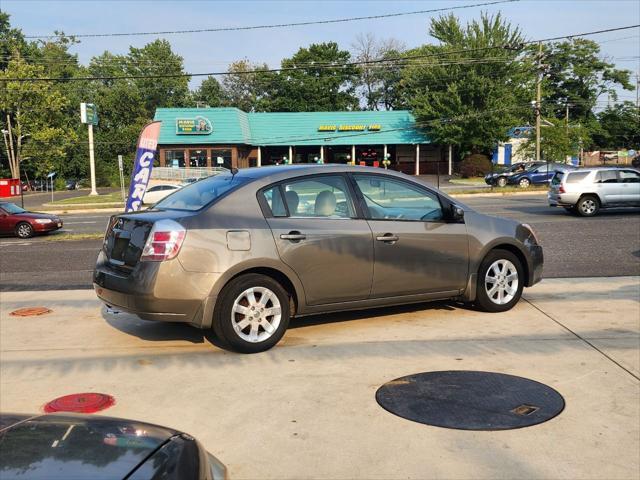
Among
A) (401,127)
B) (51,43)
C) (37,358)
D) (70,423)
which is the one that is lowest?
(37,358)

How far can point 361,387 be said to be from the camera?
474 cm

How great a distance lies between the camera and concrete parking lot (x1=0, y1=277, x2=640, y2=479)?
3.61 meters

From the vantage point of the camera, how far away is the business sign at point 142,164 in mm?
11406

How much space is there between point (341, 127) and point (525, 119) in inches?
677

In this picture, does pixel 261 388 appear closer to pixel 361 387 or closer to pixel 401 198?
pixel 361 387

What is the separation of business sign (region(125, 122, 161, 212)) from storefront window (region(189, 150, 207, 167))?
1804 inches

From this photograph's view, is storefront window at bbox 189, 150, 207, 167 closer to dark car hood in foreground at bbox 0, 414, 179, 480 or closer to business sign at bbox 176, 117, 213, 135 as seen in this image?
business sign at bbox 176, 117, 213, 135

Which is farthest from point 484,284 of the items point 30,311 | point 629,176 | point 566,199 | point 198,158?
point 198,158

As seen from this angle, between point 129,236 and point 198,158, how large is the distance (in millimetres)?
52361

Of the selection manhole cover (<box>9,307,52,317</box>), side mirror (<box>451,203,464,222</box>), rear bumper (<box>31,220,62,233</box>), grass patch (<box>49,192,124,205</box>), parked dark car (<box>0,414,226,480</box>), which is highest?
side mirror (<box>451,203,464,222</box>)

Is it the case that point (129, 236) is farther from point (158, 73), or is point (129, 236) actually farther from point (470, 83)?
point (158, 73)

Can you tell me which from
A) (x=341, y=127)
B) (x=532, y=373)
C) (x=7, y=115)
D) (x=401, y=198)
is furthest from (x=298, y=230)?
(x=7, y=115)

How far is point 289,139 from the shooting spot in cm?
5872

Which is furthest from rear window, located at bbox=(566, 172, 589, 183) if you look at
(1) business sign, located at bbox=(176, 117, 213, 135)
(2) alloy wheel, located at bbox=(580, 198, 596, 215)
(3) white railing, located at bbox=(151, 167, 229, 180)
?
(1) business sign, located at bbox=(176, 117, 213, 135)
